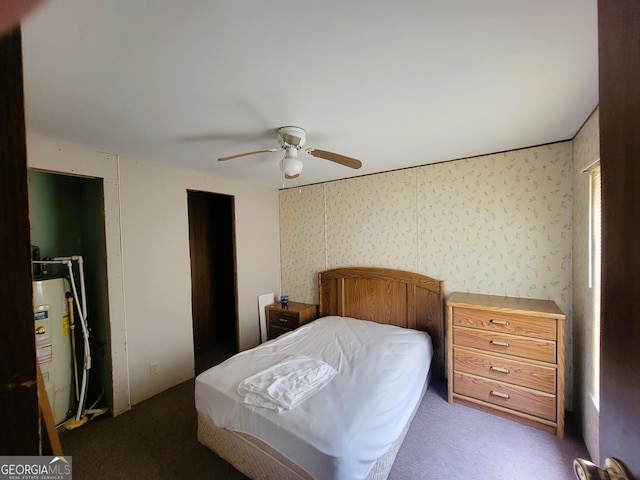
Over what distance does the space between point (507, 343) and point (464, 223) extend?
1.17 meters

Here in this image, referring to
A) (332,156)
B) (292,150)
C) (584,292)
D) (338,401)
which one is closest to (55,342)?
(338,401)

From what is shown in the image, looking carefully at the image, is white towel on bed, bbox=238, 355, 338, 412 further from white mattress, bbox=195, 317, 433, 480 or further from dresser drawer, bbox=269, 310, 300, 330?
dresser drawer, bbox=269, 310, 300, 330

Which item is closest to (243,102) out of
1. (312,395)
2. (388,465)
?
(312,395)

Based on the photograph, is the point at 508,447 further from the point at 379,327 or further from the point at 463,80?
the point at 463,80

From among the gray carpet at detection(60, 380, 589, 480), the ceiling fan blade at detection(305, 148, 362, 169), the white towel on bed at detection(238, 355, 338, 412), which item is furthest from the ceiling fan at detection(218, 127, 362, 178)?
the gray carpet at detection(60, 380, 589, 480)

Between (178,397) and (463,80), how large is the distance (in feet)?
11.4

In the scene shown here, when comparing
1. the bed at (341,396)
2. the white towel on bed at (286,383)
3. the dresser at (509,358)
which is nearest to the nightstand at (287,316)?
the bed at (341,396)

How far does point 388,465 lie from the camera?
170cm

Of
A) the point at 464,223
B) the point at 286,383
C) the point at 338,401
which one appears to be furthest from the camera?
the point at 464,223

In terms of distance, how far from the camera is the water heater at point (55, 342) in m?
2.09

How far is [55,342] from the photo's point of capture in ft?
7.16

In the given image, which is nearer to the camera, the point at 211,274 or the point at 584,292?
the point at 584,292

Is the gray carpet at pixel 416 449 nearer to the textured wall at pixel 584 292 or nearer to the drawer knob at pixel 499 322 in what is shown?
the textured wall at pixel 584 292

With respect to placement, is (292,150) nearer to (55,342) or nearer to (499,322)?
(499,322)
